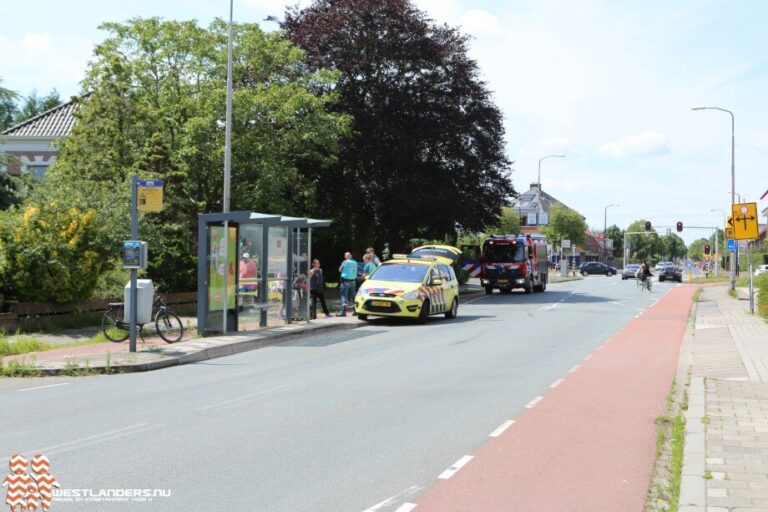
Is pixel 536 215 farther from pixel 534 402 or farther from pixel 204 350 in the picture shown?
pixel 534 402

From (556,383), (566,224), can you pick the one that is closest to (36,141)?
(556,383)

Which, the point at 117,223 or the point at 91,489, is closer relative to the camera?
the point at 91,489

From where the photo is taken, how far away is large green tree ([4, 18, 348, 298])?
2686cm

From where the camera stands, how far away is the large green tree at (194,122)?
2686 cm

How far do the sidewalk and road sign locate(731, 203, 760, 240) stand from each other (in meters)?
5.63

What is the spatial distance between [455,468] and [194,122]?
23464 mm

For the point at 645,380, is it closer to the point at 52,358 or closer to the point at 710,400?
the point at 710,400

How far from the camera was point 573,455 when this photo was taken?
705 centimetres

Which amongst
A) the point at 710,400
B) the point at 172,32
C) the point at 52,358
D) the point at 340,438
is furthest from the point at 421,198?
the point at 340,438

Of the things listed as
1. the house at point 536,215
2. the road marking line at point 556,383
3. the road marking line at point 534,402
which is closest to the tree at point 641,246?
the house at point 536,215

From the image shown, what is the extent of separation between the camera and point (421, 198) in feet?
114

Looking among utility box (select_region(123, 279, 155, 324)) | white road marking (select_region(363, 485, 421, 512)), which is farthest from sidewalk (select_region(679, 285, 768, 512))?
Result: utility box (select_region(123, 279, 155, 324))

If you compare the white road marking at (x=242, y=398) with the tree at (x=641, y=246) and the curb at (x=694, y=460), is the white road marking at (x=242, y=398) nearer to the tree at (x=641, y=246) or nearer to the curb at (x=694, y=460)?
the curb at (x=694, y=460)

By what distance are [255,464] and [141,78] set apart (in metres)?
28.1
